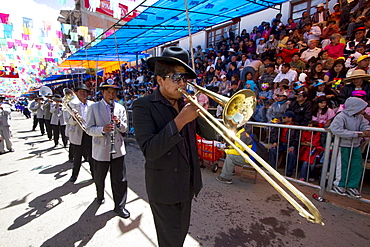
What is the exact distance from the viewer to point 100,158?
3.13m

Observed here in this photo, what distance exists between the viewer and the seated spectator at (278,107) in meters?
5.56

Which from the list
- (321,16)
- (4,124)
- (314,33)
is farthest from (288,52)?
(4,124)

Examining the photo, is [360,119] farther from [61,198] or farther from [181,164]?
[61,198]

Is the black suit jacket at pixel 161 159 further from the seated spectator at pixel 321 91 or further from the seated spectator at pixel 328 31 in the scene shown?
the seated spectator at pixel 328 31

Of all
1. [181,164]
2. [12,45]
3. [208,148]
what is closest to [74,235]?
[181,164]

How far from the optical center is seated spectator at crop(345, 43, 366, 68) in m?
5.36

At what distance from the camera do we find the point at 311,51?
22.2 ft

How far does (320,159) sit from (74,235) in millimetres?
4981

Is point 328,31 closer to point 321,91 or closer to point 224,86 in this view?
point 321,91

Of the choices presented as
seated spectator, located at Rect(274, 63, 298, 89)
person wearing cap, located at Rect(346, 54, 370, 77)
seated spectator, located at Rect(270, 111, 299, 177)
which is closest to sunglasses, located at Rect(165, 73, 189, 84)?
seated spectator, located at Rect(270, 111, 299, 177)

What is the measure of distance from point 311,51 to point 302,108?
3.02 meters

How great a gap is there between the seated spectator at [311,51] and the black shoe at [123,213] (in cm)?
742

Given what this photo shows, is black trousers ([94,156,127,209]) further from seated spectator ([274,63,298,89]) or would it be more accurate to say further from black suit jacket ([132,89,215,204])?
seated spectator ([274,63,298,89])

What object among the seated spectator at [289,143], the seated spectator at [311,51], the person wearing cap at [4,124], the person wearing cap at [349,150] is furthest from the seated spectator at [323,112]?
the person wearing cap at [4,124]
